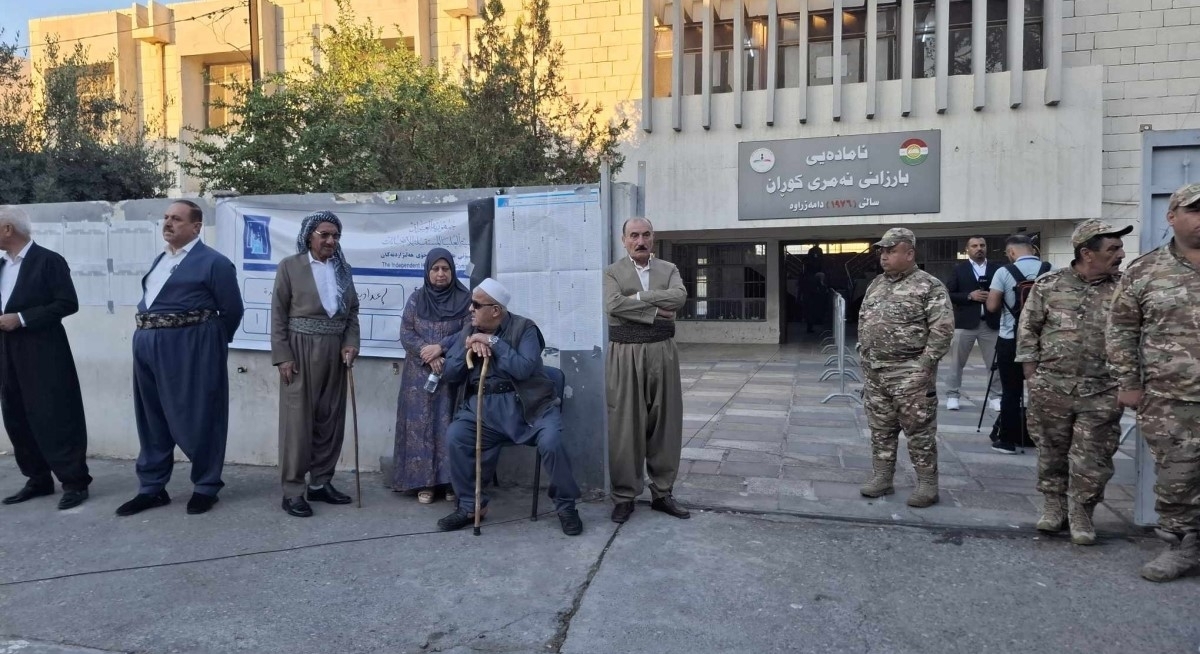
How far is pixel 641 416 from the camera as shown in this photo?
14.6 ft

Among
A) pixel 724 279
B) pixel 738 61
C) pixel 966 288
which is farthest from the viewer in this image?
pixel 724 279

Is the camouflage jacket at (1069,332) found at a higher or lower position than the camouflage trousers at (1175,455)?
higher

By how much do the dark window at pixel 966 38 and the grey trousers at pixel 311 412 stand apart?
12.4 metres

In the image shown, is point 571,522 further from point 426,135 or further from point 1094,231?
point 426,135

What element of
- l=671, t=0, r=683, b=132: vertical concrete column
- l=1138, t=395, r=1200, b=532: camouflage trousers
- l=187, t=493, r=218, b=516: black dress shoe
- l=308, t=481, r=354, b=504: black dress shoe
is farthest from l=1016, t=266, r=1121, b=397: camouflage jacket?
l=671, t=0, r=683, b=132: vertical concrete column

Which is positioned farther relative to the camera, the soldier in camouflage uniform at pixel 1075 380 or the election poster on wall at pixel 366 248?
the election poster on wall at pixel 366 248

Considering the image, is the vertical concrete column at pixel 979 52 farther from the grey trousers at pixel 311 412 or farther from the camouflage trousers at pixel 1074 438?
the grey trousers at pixel 311 412

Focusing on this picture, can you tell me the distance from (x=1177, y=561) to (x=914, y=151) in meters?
11.1

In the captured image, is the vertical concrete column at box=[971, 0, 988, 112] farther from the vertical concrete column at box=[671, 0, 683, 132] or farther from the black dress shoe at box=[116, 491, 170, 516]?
the black dress shoe at box=[116, 491, 170, 516]

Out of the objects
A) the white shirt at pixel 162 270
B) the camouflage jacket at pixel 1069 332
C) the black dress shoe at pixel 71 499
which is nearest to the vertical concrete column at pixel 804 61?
the camouflage jacket at pixel 1069 332

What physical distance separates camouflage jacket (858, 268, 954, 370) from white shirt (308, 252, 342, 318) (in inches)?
129

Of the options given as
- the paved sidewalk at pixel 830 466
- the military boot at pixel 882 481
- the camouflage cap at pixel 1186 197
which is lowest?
the paved sidewalk at pixel 830 466

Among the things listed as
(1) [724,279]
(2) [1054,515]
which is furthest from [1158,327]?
(1) [724,279]

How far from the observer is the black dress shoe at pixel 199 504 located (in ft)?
15.1
